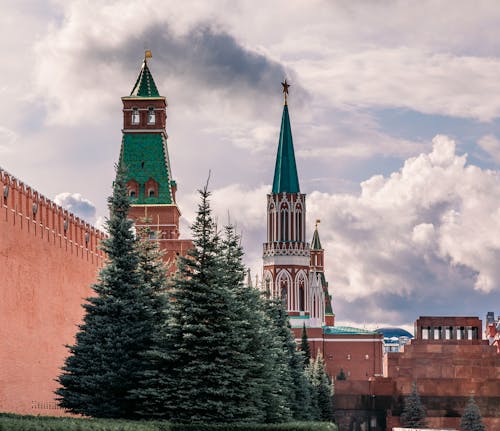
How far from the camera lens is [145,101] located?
2613 inches

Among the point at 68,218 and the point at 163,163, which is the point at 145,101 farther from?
the point at 68,218

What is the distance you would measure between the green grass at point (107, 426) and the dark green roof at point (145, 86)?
132 ft

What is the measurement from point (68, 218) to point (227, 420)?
1392cm

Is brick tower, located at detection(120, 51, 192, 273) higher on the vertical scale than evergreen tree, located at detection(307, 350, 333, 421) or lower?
higher

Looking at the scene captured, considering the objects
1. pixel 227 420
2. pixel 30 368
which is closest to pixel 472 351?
pixel 30 368

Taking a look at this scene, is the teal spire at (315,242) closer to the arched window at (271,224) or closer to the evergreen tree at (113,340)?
the arched window at (271,224)

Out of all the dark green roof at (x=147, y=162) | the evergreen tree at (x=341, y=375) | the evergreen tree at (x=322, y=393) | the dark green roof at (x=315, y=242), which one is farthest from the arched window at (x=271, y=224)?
the evergreen tree at (x=322, y=393)

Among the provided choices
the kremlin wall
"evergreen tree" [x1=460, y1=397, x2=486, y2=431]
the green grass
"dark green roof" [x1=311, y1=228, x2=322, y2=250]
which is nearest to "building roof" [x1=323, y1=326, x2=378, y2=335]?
the kremlin wall

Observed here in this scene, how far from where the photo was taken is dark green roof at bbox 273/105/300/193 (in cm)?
9938

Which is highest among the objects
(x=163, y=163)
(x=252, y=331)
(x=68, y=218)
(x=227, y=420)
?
(x=163, y=163)

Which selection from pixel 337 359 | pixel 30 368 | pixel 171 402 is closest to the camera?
pixel 171 402

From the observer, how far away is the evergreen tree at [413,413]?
59844 mm

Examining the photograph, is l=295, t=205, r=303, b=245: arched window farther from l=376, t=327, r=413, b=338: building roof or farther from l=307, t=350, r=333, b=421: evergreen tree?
l=376, t=327, r=413, b=338: building roof

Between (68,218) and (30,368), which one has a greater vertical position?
(68,218)
